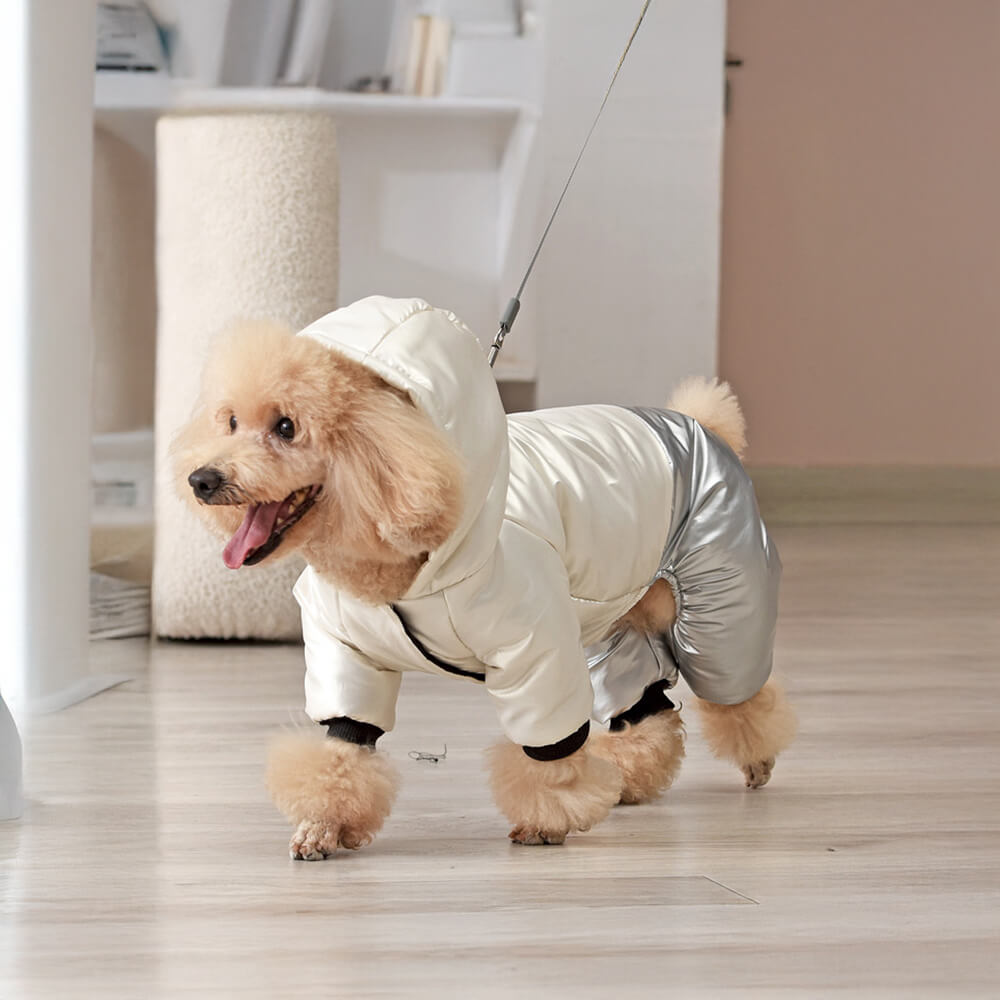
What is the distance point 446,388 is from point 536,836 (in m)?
0.36

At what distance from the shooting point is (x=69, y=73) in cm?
176

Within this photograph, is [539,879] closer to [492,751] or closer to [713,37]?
[492,751]

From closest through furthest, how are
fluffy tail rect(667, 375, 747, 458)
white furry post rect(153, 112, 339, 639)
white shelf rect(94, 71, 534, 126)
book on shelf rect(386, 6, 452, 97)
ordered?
1. fluffy tail rect(667, 375, 747, 458)
2. white furry post rect(153, 112, 339, 639)
3. white shelf rect(94, 71, 534, 126)
4. book on shelf rect(386, 6, 452, 97)

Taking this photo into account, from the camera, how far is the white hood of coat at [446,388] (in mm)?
990

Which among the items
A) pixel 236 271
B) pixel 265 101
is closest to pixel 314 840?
pixel 236 271

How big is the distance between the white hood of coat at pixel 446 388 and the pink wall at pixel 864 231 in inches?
138

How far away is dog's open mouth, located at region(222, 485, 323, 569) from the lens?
967 mm

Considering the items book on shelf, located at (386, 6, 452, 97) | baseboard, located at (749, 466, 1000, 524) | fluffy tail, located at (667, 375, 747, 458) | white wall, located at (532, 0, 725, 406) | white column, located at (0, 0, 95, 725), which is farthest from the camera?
baseboard, located at (749, 466, 1000, 524)

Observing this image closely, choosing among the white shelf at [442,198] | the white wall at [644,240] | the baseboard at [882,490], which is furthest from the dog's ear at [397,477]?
the baseboard at [882,490]

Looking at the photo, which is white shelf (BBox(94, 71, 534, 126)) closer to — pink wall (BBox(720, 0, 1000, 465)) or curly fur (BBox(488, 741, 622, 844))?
pink wall (BBox(720, 0, 1000, 465))

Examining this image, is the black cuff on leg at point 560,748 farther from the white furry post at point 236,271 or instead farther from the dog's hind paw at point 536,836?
the white furry post at point 236,271

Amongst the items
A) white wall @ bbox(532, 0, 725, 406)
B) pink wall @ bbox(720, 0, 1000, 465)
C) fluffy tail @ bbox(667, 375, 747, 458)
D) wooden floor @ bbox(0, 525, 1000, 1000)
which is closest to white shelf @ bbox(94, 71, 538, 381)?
white wall @ bbox(532, 0, 725, 406)

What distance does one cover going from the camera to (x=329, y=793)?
3.64ft

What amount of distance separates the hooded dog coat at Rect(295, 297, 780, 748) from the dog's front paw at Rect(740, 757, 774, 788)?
0.26 ft
